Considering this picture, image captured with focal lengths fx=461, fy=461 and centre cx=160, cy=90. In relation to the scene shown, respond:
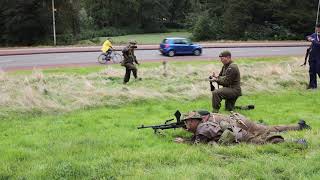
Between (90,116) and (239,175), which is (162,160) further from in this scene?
(90,116)

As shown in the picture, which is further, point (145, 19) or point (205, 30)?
point (145, 19)

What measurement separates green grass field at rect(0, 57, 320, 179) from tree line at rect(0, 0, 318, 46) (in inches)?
1576

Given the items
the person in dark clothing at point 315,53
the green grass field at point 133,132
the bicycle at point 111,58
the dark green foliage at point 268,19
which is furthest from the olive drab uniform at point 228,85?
the dark green foliage at point 268,19

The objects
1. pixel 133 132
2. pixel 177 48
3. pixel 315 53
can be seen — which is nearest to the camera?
pixel 133 132

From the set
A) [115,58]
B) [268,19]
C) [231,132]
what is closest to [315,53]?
[231,132]

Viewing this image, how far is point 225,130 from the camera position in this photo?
7.41 m

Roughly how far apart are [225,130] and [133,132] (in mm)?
1935

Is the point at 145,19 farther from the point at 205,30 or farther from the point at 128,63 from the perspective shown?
the point at 128,63

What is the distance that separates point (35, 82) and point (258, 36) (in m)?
51.7

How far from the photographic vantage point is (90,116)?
10562 mm

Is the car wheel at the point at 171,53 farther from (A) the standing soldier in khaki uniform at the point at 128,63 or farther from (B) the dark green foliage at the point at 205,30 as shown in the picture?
(B) the dark green foliage at the point at 205,30

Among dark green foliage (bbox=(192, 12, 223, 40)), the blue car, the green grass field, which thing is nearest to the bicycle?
the blue car

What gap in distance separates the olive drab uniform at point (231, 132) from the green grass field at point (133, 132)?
0.79 feet

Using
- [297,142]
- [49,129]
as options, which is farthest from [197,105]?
[297,142]
